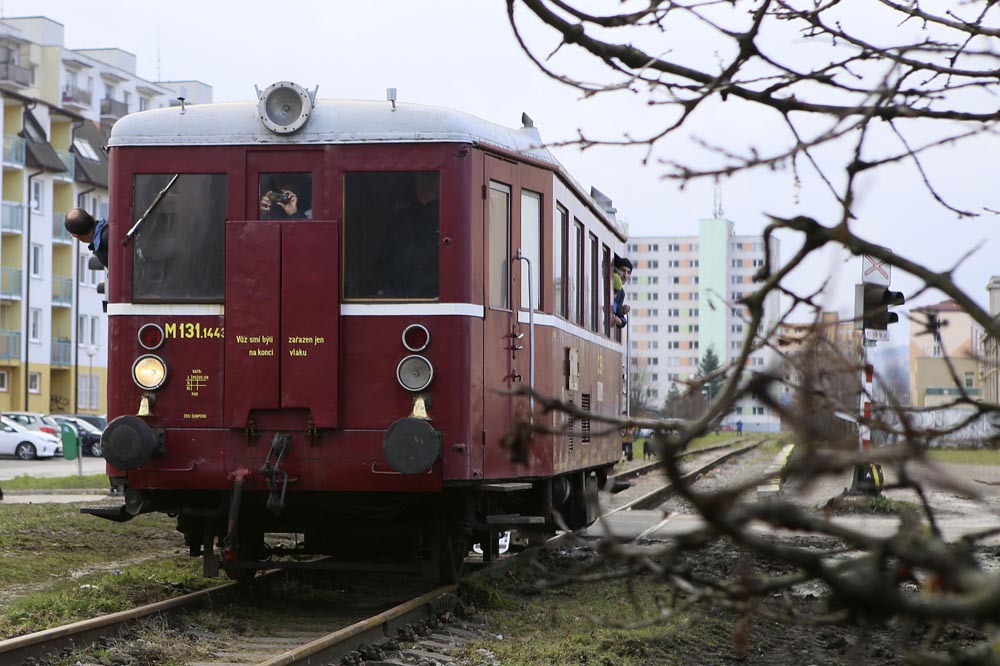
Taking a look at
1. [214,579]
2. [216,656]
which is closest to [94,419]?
[214,579]

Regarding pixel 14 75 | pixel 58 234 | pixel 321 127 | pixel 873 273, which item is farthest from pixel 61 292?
pixel 321 127

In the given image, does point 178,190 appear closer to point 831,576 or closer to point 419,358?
point 419,358

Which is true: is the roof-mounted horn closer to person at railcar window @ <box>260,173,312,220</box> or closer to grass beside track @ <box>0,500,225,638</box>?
person at railcar window @ <box>260,173,312,220</box>

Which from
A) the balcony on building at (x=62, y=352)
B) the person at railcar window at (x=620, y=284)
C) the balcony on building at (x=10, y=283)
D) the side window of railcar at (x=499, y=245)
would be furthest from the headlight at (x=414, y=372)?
the balcony on building at (x=62, y=352)

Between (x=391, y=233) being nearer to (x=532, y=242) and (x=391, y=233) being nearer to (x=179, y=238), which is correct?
(x=532, y=242)

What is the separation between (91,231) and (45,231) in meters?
57.2

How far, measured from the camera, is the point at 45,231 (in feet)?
210

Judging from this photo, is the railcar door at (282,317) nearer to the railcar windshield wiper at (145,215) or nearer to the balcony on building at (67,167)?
the railcar windshield wiper at (145,215)

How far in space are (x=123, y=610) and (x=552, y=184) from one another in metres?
4.07

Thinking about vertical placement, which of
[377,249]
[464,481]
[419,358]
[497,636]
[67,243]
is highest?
[67,243]

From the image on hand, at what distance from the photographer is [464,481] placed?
868 cm

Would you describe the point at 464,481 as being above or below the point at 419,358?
below

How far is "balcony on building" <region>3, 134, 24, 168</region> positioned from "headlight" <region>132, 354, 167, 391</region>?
184 ft

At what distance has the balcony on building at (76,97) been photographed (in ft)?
238
